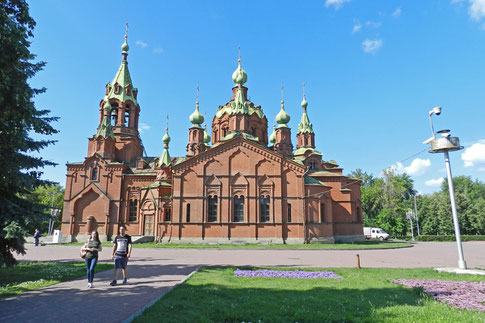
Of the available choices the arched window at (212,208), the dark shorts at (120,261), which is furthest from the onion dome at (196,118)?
the dark shorts at (120,261)

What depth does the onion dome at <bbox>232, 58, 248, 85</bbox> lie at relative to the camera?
143 ft

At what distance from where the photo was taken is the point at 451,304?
26.1 feet

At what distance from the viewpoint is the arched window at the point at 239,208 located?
111 ft

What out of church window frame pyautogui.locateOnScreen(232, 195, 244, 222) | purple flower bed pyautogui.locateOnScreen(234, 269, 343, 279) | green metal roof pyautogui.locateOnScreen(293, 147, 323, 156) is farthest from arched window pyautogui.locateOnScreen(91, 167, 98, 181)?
purple flower bed pyautogui.locateOnScreen(234, 269, 343, 279)

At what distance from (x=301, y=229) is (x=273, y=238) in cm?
336

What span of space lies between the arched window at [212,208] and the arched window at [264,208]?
524 cm

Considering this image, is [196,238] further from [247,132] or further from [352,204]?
[352,204]

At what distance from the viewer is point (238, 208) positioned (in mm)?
34125

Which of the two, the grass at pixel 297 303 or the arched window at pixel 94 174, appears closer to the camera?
the grass at pixel 297 303

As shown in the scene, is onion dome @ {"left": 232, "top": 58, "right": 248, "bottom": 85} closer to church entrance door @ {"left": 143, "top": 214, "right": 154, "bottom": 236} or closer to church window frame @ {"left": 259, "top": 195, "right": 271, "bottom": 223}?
church window frame @ {"left": 259, "top": 195, "right": 271, "bottom": 223}

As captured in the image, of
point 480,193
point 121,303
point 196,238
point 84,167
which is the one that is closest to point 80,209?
point 84,167

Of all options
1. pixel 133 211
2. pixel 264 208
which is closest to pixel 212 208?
pixel 264 208

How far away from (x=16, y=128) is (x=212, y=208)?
25.3 metres

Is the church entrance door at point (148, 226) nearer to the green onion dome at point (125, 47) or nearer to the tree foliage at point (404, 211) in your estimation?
the green onion dome at point (125, 47)
